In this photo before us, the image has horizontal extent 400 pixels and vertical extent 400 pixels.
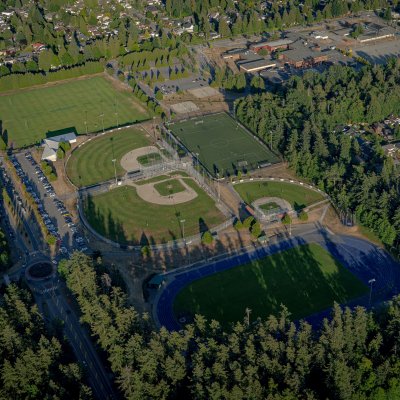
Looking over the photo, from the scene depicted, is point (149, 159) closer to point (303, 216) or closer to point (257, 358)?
point (303, 216)

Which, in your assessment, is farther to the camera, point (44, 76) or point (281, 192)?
point (44, 76)

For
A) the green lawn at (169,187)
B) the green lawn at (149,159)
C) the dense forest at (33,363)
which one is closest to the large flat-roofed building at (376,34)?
the green lawn at (149,159)

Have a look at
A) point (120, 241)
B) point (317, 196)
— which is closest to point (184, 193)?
→ point (120, 241)

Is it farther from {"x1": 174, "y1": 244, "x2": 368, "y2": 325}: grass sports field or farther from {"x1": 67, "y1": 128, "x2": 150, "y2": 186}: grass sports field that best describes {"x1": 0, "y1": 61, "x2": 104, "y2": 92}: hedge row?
{"x1": 174, "y1": 244, "x2": 368, "y2": 325}: grass sports field

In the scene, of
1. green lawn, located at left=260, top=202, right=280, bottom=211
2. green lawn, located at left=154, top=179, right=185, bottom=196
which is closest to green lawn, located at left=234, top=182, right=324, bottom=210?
green lawn, located at left=260, top=202, right=280, bottom=211

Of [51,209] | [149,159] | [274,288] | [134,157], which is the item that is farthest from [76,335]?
[134,157]

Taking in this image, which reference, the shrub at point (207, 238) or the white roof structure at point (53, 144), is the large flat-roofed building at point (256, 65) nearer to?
the white roof structure at point (53, 144)
